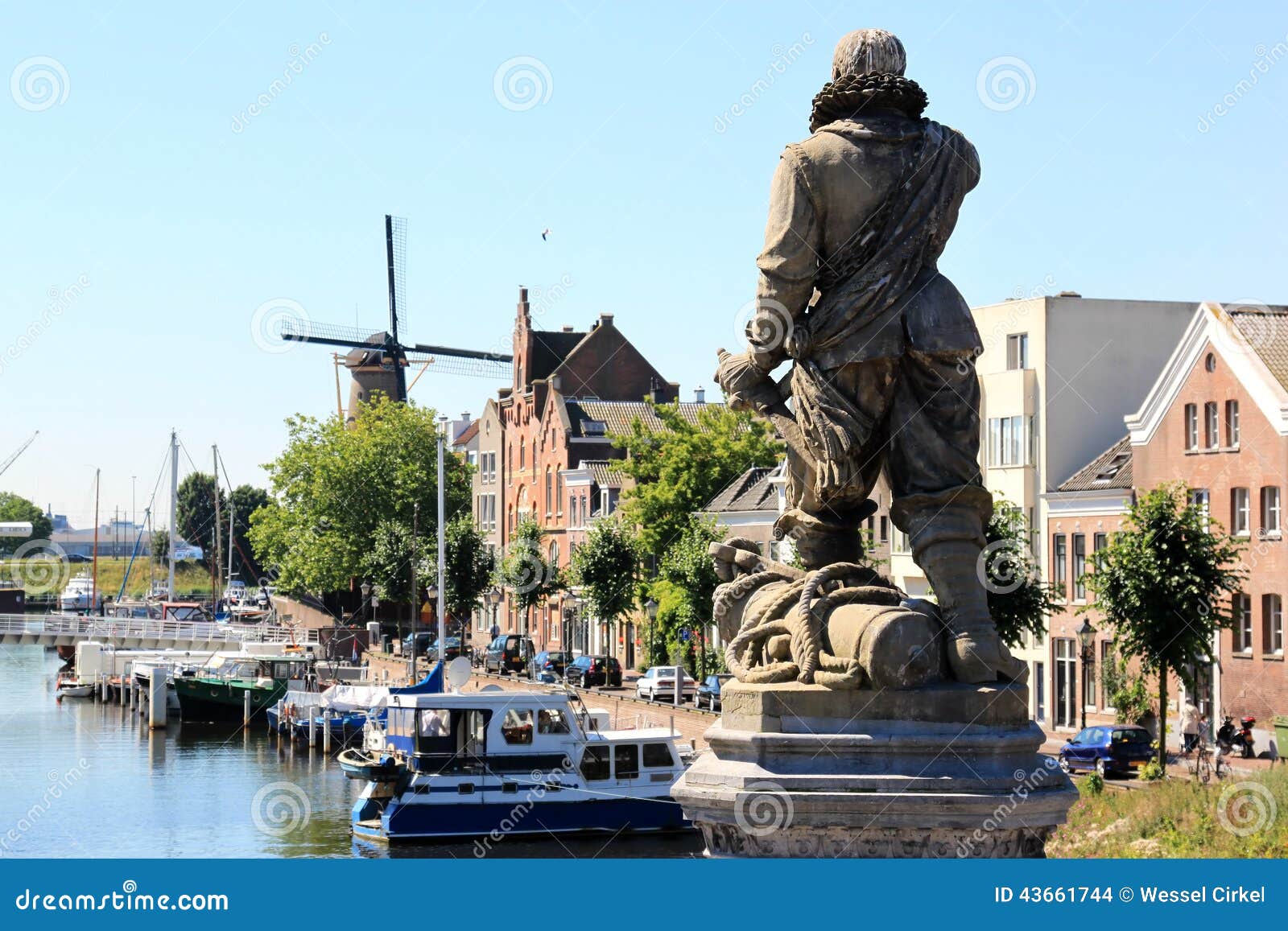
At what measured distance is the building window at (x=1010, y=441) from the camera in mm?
53156

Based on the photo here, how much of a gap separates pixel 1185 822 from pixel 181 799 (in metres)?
33.8

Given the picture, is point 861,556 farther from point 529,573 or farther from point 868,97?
point 529,573

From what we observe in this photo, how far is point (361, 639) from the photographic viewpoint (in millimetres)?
97438

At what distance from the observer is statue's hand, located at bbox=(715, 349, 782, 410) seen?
7629 millimetres

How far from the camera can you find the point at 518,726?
1699 inches

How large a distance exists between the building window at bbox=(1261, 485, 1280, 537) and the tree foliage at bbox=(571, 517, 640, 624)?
29.7 meters

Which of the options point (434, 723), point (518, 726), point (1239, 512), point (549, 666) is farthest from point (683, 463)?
point (1239, 512)

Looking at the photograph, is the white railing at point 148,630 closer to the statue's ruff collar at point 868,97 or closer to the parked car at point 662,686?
the parked car at point 662,686

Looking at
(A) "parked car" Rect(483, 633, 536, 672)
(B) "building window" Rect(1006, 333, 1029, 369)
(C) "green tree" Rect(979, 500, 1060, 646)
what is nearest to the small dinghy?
(C) "green tree" Rect(979, 500, 1060, 646)

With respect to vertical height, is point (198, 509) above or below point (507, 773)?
above

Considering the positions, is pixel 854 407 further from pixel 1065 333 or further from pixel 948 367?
pixel 1065 333

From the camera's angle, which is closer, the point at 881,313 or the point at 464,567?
the point at 881,313

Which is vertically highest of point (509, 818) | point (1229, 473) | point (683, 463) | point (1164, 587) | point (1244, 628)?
point (683, 463)
